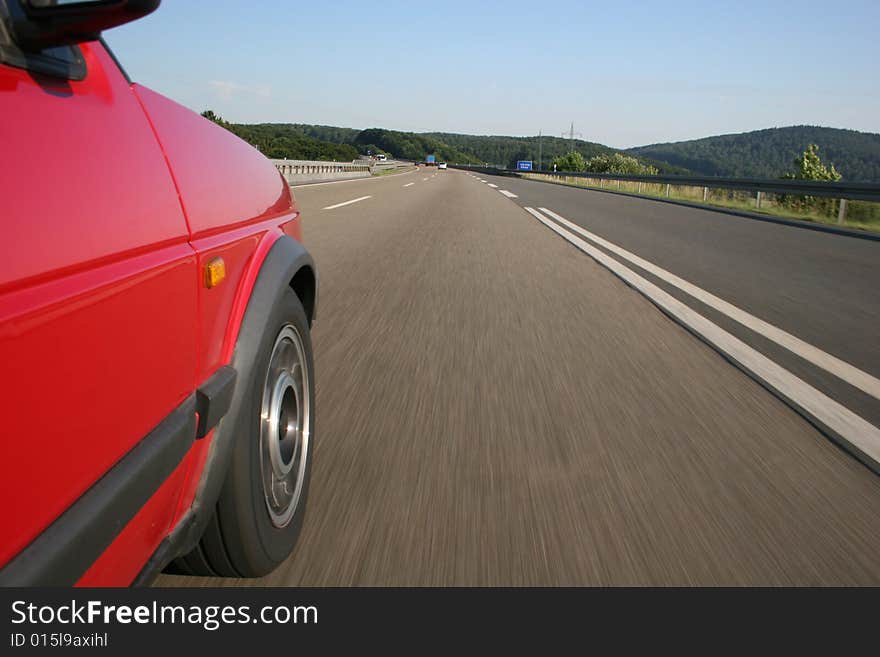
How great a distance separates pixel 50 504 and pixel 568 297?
5.71m

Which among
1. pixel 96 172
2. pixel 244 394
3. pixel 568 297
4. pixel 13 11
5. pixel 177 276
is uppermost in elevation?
pixel 13 11

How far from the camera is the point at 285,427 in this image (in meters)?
2.44

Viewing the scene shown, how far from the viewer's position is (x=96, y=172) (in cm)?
144

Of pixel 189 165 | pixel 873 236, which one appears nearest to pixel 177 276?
pixel 189 165

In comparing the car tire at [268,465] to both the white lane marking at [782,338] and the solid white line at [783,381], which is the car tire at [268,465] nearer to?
the solid white line at [783,381]

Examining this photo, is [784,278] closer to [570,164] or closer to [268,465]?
[268,465]

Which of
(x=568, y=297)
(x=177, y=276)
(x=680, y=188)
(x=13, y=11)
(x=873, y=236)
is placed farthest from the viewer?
(x=680, y=188)

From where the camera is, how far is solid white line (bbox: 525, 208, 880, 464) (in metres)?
3.20

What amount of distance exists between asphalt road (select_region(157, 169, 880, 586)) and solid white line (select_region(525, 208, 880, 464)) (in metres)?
0.10

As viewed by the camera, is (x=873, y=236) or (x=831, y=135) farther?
(x=831, y=135)

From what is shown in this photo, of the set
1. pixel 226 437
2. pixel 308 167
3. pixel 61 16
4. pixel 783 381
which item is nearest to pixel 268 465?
pixel 226 437

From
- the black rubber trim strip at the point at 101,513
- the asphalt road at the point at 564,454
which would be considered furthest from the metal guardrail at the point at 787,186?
the black rubber trim strip at the point at 101,513
